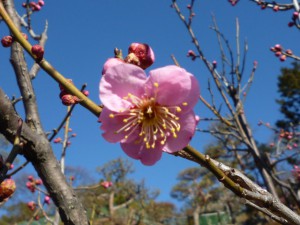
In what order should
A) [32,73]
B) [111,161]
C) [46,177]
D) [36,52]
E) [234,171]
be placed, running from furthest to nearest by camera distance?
[111,161] < [32,73] < [46,177] < [234,171] < [36,52]

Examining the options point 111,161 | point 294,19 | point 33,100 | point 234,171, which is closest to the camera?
point 234,171

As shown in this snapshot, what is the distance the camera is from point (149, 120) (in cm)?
87

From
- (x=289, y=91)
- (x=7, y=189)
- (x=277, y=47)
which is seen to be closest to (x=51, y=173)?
(x=7, y=189)

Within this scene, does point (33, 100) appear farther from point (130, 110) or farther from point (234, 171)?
point (234, 171)

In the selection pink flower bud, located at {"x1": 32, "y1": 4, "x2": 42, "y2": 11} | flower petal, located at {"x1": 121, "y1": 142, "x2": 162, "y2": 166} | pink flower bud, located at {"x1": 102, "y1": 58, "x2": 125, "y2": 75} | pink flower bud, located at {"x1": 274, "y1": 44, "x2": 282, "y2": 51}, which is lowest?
flower petal, located at {"x1": 121, "y1": 142, "x2": 162, "y2": 166}

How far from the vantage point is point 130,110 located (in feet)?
2.65

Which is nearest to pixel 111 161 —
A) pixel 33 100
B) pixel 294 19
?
pixel 294 19

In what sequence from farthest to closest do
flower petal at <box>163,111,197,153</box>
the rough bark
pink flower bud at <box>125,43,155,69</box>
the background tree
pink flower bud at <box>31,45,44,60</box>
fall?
1. the background tree
2. the rough bark
3. pink flower bud at <box>125,43,155,69</box>
4. flower petal at <box>163,111,197,153</box>
5. pink flower bud at <box>31,45,44,60</box>

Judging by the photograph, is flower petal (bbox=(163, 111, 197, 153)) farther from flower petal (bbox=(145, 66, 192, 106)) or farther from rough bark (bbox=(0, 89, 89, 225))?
rough bark (bbox=(0, 89, 89, 225))

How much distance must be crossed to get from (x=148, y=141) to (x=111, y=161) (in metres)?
17.4

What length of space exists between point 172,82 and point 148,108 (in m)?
0.10

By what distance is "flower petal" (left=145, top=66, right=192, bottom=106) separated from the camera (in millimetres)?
785

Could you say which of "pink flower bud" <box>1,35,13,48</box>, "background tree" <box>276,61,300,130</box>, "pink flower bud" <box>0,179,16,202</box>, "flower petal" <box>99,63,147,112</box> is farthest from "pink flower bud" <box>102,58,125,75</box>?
"background tree" <box>276,61,300,130</box>

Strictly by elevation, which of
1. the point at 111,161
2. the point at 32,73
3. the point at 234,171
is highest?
the point at 111,161
